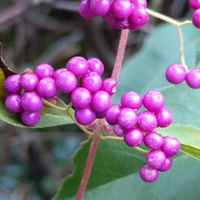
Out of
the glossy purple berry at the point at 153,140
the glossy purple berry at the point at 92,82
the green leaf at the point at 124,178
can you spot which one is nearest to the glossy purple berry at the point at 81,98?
the glossy purple berry at the point at 92,82

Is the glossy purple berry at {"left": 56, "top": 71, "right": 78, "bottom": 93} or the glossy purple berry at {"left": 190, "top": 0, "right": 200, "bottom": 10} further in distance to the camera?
the glossy purple berry at {"left": 190, "top": 0, "right": 200, "bottom": 10}

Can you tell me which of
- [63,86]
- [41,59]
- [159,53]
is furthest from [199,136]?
[41,59]

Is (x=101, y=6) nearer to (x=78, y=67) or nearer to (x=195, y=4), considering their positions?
(x=78, y=67)

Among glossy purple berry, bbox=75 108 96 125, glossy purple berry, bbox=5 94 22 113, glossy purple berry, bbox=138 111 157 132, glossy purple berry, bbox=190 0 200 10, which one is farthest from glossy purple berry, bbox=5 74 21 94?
glossy purple berry, bbox=190 0 200 10

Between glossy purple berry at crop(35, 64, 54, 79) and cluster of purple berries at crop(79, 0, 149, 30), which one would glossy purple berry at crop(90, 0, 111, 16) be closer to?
cluster of purple berries at crop(79, 0, 149, 30)

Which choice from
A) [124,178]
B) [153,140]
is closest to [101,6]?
[153,140]

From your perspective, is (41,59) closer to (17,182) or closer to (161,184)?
(17,182)
